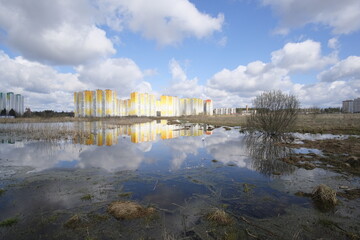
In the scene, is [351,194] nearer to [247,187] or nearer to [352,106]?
[247,187]

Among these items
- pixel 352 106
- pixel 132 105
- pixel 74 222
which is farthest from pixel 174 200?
pixel 352 106

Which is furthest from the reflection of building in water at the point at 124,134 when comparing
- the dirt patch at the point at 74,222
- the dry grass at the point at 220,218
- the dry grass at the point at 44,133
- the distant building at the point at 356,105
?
the distant building at the point at 356,105

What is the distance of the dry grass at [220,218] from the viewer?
5.40 meters

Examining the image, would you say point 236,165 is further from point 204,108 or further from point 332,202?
point 204,108

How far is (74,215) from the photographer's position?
5492 mm

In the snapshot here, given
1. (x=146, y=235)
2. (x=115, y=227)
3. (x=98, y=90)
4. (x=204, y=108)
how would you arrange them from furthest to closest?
(x=204, y=108) → (x=98, y=90) → (x=115, y=227) → (x=146, y=235)

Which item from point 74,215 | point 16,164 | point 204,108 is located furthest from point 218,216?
point 204,108

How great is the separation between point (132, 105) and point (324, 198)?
107529 millimetres

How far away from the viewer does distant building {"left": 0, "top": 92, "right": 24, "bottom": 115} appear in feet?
286

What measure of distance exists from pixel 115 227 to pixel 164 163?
23.5 feet

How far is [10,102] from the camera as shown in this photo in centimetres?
9156

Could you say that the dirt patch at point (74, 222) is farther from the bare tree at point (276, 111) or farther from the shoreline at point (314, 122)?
the shoreline at point (314, 122)

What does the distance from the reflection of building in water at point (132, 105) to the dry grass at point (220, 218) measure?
9404 cm

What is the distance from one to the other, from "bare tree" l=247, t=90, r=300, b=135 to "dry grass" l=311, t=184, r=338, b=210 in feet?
59.1
